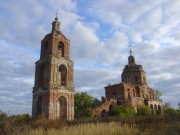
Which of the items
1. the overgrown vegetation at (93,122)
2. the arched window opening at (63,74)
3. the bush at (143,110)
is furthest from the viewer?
the bush at (143,110)

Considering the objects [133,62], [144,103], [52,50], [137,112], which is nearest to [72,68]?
[52,50]

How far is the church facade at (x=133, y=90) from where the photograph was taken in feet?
150

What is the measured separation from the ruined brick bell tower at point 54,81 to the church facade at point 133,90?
1512 centimetres

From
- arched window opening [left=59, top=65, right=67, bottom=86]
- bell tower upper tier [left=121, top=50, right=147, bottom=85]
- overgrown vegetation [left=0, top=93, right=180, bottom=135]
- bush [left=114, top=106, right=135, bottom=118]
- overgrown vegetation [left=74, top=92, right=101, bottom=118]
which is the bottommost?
overgrown vegetation [left=0, top=93, right=180, bottom=135]

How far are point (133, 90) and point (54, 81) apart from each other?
920 inches

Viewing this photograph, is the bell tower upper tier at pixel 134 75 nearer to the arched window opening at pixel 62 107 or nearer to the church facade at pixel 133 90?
the church facade at pixel 133 90

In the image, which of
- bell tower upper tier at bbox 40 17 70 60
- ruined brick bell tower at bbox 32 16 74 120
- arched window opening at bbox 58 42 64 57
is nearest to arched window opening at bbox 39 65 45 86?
ruined brick bell tower at bbox 32 16 74 120

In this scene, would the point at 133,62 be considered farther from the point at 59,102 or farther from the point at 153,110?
the point at 59,102

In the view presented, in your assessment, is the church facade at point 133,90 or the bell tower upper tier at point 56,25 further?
the church facade at point 133,90

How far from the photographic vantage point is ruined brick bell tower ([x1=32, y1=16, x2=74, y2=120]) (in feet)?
95.8

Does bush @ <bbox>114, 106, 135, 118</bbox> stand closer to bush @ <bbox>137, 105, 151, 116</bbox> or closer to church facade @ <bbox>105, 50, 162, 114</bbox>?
church facade @ <bbox>105, 50, 162, 114</bbox>

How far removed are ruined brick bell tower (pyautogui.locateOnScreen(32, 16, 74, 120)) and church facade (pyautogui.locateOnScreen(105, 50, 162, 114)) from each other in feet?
49.6

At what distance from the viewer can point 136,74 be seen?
52031mm

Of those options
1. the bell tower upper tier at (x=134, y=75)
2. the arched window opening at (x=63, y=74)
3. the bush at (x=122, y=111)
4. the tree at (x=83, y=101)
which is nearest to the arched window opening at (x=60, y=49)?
the arched window opening at (x=63, y=74)
